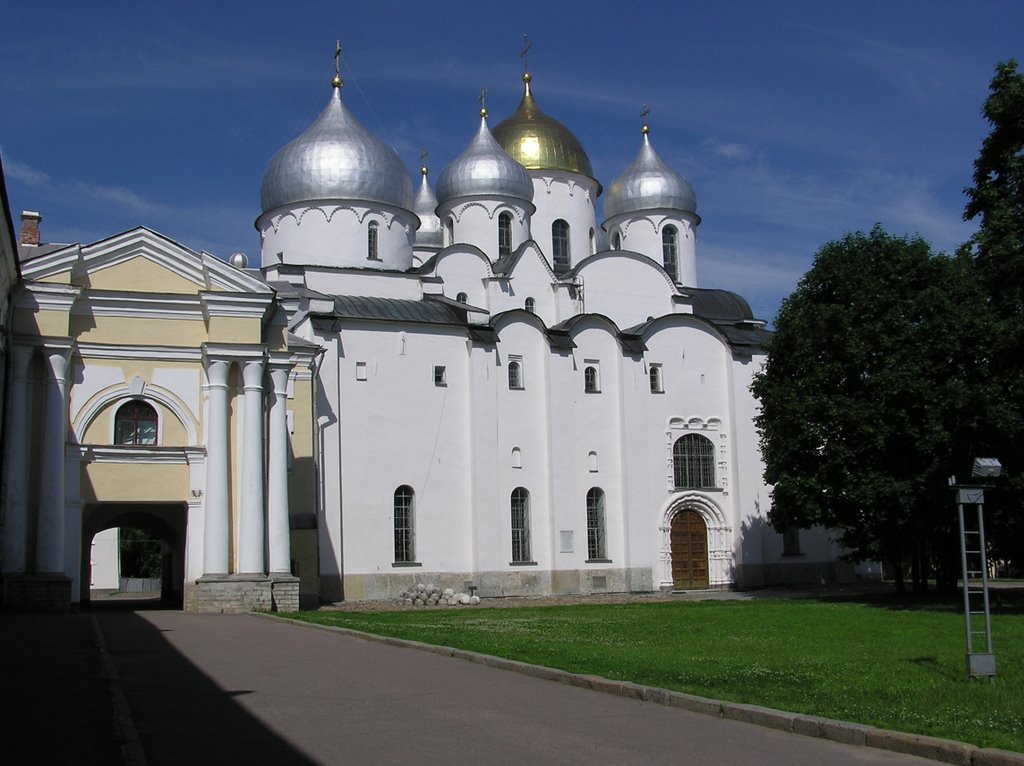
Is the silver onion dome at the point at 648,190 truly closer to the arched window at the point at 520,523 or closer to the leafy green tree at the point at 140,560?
the arched window at the point at 520,523

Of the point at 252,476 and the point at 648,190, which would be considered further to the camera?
the point at 648,190

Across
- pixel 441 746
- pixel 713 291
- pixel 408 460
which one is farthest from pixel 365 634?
pixel 713 291

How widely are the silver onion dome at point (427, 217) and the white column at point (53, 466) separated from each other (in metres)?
24.8

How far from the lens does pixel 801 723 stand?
9.15 m

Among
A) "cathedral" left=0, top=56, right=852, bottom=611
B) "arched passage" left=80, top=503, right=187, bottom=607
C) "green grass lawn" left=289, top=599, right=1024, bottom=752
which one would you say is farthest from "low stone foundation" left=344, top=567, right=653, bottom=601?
"green grass lawn" left=289, top=599, right=1024, bottom=752

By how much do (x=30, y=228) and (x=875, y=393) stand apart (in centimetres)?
2227

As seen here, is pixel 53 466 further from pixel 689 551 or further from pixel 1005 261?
pixel 689 551

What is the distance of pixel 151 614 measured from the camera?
85.1 ft

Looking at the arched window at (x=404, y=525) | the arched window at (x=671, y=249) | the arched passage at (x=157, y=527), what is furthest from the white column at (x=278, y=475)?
the arched window at (x=671, y=249)

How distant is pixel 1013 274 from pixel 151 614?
19.4 meters

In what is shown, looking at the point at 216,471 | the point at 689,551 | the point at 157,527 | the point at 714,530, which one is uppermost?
the point at 216,471

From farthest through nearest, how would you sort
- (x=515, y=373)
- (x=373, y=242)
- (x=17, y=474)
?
1. (x=373, y=242)
2. (x=515, y=373)
3. (x=17, y=474)

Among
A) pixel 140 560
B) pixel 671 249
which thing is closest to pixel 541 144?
pixel 671 249

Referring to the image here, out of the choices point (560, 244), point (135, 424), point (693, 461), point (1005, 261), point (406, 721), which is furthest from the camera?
point (560, 244)
